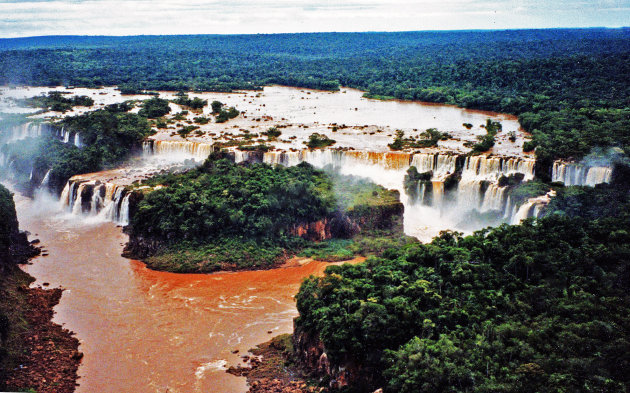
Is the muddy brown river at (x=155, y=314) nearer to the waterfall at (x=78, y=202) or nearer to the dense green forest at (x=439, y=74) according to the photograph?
the waterfall at (x=78, y=202)

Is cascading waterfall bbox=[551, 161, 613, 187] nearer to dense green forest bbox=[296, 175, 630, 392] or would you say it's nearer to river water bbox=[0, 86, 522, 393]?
river water bbox=[0, 86, 522, 393]

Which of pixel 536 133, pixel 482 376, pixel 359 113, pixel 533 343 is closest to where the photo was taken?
pixel 482 376

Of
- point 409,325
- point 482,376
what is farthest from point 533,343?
point 409,325

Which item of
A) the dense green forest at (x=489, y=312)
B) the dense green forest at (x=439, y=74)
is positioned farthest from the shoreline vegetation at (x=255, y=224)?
the dense green forest at (x=439, y=74)

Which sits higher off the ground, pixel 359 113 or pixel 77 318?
pixel 359 113

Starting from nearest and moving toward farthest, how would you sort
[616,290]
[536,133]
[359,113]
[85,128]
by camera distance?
1. [616,290]
2. [536,133]
3. [85,128]
4. [359,113]

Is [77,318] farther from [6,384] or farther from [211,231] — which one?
[211,231]

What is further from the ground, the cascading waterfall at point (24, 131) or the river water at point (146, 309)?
the cascading waterfall at point (24, 131)

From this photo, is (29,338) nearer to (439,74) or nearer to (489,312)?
(489,312)
